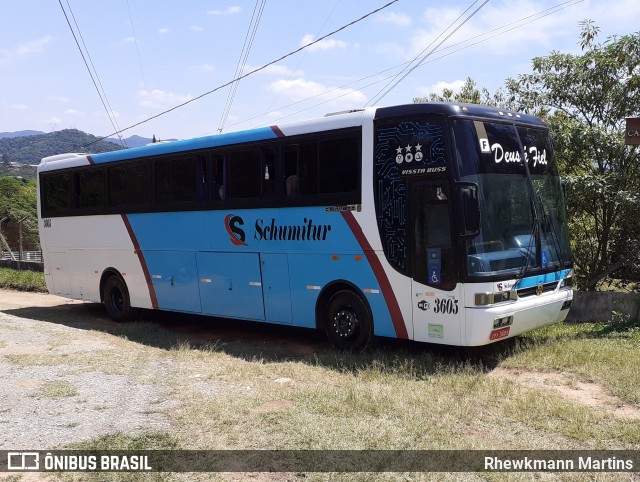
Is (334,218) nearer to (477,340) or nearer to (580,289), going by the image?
(477,340)

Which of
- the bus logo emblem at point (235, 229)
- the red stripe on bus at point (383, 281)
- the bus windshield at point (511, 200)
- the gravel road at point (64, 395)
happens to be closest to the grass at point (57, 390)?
the gravel road at point (64, 395)

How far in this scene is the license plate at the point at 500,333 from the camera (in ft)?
26.7

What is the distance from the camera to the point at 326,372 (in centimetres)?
841

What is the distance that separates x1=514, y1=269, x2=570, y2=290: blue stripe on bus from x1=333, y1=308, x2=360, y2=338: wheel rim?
7.66 feet

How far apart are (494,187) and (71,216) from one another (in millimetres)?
9879

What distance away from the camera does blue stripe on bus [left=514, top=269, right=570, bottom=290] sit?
8.41m

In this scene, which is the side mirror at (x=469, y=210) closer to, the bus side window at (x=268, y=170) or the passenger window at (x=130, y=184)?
the bus side window at (x=268, y=170)

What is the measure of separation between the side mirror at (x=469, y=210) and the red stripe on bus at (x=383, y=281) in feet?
4.51

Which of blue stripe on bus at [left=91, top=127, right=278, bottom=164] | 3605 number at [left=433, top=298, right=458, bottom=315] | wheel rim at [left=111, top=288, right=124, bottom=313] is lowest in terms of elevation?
wheel rim at [left=111, top=288, right=124, bottom=313]

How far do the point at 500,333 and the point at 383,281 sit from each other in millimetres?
1641

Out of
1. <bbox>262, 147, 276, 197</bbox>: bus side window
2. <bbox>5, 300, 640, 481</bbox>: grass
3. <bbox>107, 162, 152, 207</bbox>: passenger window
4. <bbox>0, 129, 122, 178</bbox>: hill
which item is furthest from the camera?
<bbox>0, 129, 122, 178</bbox>: hill

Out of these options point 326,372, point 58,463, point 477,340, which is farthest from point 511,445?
point 58,463

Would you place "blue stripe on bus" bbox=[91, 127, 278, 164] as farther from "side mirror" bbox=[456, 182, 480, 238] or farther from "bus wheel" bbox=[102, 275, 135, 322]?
"side mirror" bbox=[456, 182, 480, 238]

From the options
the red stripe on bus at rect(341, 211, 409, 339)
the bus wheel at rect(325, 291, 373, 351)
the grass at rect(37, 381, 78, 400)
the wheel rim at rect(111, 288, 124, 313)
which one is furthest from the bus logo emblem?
the wheel rim at rect(111, 288, 124, 313)
